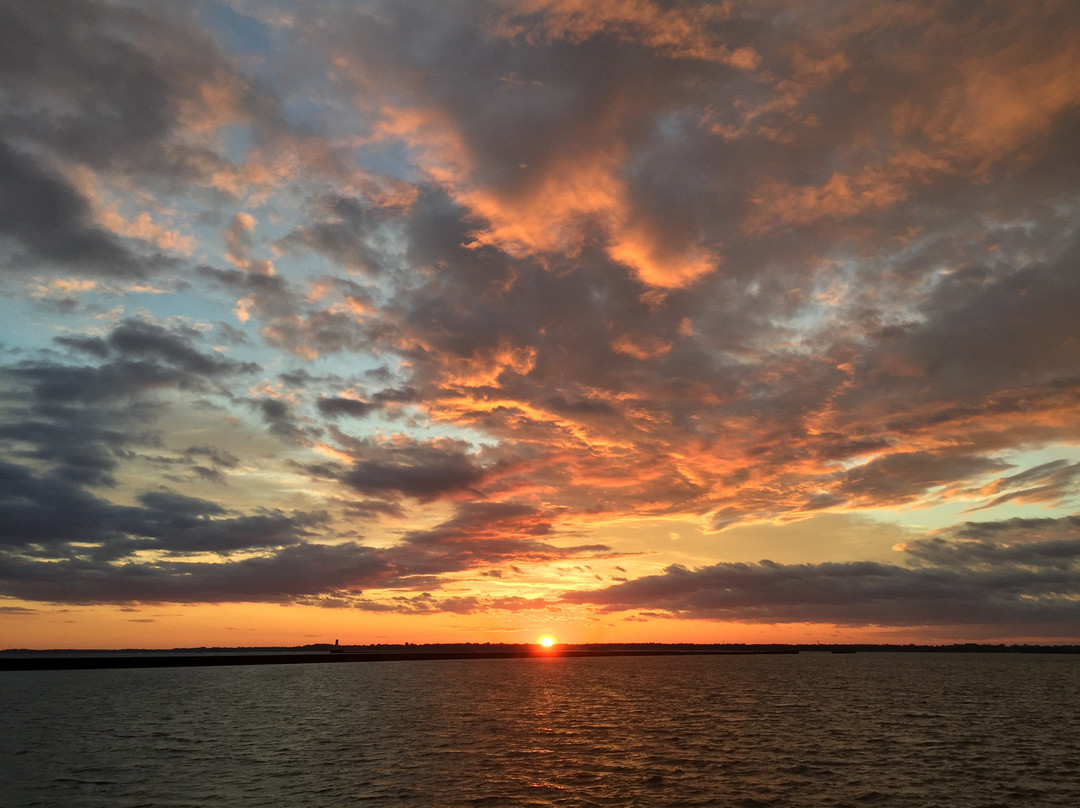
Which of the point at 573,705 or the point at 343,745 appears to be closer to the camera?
the point at 343,745

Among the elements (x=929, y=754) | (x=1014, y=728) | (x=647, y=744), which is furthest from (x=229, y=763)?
(x=1014, y=728)

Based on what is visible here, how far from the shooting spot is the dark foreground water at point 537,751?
118 ft

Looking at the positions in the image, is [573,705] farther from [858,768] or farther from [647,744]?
[858,768]

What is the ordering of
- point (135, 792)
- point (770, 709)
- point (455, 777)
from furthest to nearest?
point (770, 709) → point (455, 777) → point (135, 792)

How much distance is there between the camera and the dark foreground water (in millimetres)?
35906

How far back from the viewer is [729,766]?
43.3m

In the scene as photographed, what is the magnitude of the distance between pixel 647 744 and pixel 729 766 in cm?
1020

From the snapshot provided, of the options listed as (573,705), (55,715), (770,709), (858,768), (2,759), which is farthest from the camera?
(573,705)

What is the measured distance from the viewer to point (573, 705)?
285ft

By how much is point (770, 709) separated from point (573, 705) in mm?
24035

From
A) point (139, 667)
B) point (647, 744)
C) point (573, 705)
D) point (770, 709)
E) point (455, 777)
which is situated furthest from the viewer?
point (139, 667)

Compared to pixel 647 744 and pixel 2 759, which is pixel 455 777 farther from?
pixel 2 759

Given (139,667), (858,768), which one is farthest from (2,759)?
(139,667)

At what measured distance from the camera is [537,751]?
4962cm
